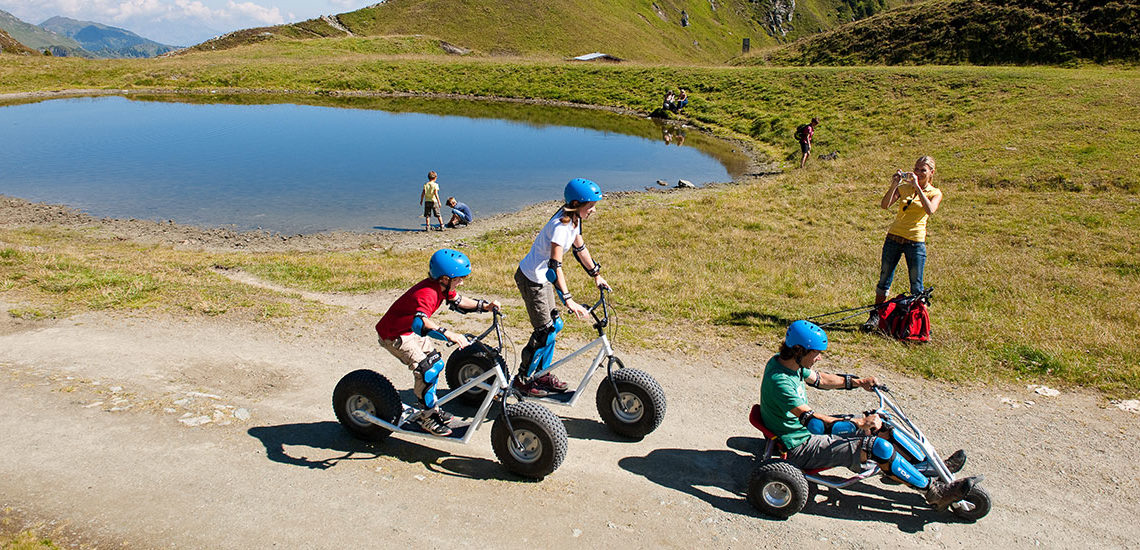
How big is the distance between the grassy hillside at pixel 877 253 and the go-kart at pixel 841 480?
143 inches

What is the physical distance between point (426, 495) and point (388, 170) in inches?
1055

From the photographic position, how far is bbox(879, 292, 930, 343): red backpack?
34.0 ft

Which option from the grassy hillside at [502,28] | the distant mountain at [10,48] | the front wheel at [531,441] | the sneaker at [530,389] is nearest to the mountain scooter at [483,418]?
the front wheel at [531,441]

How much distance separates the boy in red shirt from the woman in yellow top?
7.39 metres

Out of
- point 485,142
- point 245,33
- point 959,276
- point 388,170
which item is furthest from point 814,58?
point 245,33

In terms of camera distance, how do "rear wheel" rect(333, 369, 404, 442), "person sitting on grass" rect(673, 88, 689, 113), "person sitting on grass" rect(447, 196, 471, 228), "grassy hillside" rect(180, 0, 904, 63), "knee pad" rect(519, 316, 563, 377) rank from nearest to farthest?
"rear wheel" rect(333, 369, 404, 442) < "knee pad" rect(519, 316, 563, 377) < "person sitting on grass" rect(447, 196, 471, 228) < "person sitting on grass" rect(673, 88, 689, 113) < "grassy hillside" rect(180, 0, 904, 63)

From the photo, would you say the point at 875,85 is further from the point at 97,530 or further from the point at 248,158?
the point at 97,530

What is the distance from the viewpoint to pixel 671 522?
6152 millimetres

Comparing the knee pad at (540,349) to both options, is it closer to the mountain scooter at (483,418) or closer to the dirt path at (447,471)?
the mountain scooter at (483,418)

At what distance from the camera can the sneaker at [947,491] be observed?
5980 millimetres

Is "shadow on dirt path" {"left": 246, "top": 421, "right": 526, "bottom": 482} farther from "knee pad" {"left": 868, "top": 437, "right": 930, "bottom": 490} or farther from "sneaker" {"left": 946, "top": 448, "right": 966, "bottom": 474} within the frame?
"sneaker" {"left": 946, "top": 448, "right": 966, "bottom": 474}

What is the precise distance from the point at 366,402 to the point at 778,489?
14.4 ft

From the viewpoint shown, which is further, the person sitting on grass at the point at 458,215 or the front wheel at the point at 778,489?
the person sitting on grass at the point at 458,215

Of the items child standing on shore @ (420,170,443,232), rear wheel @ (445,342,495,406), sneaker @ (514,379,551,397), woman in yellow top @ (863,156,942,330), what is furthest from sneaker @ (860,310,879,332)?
child standing on shore @ (420,170,443,232)
